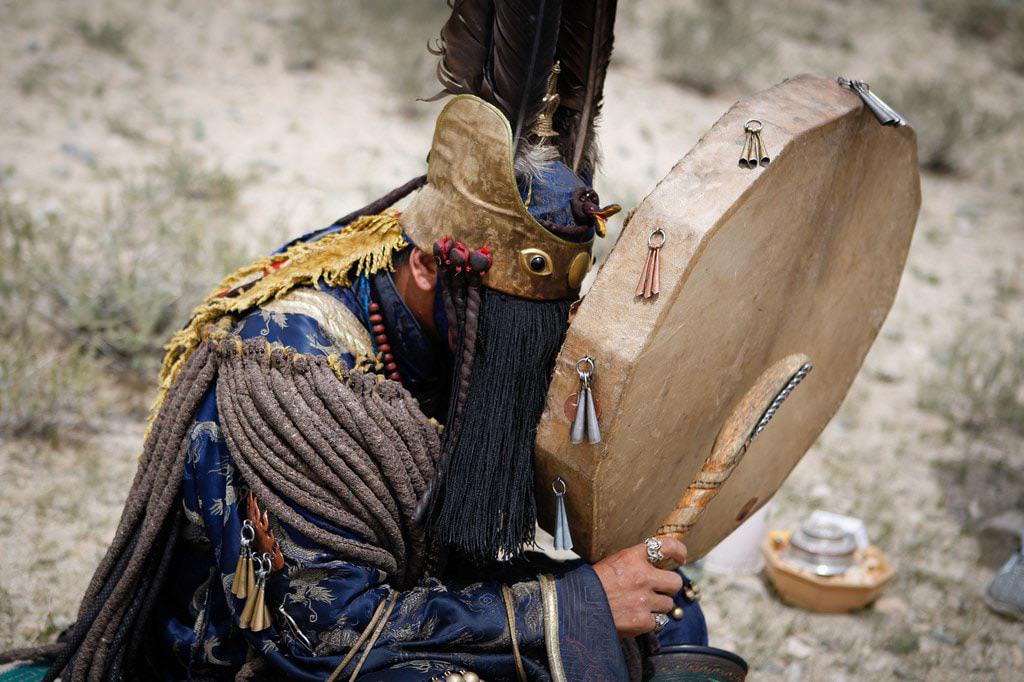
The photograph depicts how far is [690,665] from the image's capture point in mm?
2377

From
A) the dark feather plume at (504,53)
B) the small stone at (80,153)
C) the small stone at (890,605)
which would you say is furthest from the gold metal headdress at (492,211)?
the small stone at (80,153)

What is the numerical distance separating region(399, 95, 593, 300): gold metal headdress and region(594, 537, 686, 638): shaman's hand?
0.61 meters

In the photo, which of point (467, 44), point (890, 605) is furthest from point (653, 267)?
point (890, 605)

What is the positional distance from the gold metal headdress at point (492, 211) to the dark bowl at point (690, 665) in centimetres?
99

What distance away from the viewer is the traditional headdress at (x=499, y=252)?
197 cm

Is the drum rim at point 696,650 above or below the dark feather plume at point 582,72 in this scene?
below

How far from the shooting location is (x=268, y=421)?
195cm

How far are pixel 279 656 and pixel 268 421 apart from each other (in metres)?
0.49

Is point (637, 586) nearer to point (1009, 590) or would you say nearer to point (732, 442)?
point (732, 442)

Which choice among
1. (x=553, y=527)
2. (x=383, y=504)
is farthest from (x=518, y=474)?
(x=383, y=504)

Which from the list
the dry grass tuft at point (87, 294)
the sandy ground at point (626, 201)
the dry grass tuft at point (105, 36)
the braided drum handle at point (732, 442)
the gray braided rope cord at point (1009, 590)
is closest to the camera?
the braided drum handle at point (732, 442)

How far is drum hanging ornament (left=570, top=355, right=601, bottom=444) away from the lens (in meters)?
1.78

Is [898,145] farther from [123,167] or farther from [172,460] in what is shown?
[123,167]

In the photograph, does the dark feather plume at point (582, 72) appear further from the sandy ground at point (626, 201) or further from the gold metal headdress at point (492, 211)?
the sandy ground at point (626, 201)
